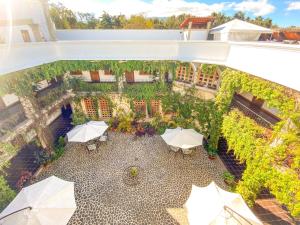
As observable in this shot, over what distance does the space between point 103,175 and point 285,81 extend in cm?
1364

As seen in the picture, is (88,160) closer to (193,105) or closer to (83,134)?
(83,134)

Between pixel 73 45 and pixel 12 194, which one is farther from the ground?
pixel 73 45

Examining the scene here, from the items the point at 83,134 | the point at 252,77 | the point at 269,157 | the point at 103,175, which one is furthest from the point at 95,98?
the point at 269,157

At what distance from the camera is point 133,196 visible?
11.4 meters

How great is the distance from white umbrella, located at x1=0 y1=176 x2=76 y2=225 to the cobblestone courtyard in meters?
2.46

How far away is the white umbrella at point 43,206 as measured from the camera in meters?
7.41

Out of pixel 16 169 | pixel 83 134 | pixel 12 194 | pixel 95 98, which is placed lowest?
pixel 16 169

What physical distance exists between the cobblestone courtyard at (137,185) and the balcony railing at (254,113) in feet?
17.5

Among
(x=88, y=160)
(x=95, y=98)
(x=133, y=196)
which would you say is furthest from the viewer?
(x=95, y=98)

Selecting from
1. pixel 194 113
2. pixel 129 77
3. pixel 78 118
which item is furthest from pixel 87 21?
pixel 194 113

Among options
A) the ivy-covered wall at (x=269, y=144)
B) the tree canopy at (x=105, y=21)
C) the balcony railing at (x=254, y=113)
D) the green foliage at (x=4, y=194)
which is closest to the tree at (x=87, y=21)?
the tree canopy at (x=105, y=21)

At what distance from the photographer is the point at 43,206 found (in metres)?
7.86

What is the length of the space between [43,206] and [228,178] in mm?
12263

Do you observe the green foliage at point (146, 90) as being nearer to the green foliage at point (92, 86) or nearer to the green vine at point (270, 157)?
the green foliage at point (92, 86)
